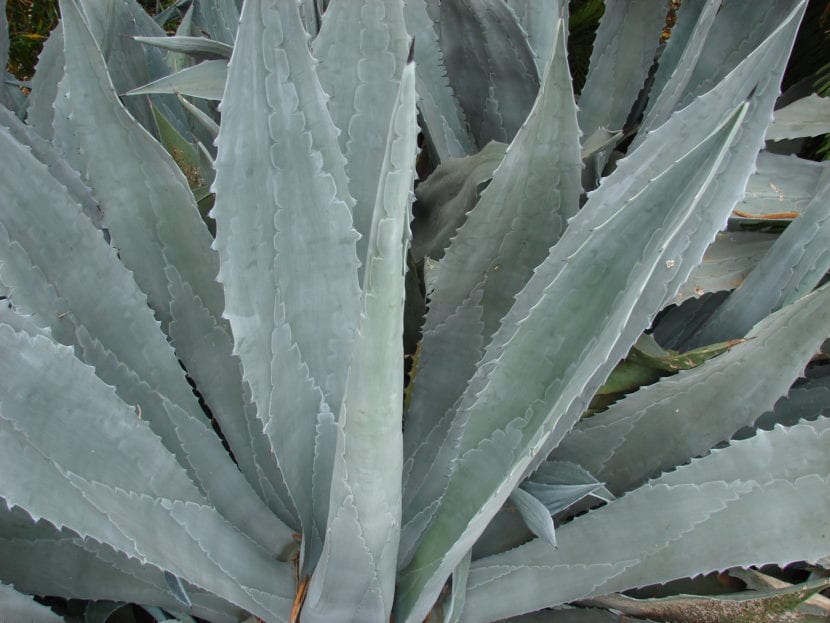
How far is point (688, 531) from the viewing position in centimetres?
68

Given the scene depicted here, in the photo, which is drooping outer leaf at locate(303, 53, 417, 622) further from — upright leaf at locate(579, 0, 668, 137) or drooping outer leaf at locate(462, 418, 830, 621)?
upright leaf at locate(579, 0, 668, 137)

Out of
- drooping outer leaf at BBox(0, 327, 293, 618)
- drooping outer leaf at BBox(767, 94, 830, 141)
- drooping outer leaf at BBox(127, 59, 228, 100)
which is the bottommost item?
drooping outer leaf at BBox(0, 327, 293, 618)

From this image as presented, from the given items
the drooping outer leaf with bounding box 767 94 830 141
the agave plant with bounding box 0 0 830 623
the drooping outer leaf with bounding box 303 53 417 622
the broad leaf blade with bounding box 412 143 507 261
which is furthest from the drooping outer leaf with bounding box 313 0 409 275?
the drooping outer leaf with bounding box 767 94 830 141

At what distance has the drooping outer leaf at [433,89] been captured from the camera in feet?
3.14

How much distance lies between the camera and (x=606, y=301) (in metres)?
0.62

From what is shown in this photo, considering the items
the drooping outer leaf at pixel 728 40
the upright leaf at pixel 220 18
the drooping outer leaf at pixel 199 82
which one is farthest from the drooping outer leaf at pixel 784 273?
the upright leaf at pixel 220 18

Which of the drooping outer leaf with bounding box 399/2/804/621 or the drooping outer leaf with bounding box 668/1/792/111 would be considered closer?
the drooping outer leaf with bounding box 399/2/804/621

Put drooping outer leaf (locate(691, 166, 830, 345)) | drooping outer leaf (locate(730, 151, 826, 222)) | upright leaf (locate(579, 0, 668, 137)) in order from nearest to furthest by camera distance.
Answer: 1. drooping outer leaf (locate(691, 166, 830, 345))
2. drooping outer leaf (locate(730, 151, 826, 222))
3. upright leaf (locate(579, 0, 668, 137))

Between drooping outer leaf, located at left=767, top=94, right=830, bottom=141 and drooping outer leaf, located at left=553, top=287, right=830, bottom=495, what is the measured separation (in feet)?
1.06

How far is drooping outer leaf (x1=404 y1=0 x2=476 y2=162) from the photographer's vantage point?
96cm

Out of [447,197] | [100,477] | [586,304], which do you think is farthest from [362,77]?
[100,477]

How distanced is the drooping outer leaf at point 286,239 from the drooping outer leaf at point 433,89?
310 millimetres

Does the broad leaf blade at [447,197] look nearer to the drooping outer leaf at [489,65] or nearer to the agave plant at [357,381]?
the agave plant at [357,381]

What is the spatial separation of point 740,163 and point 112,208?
1.86 feet
